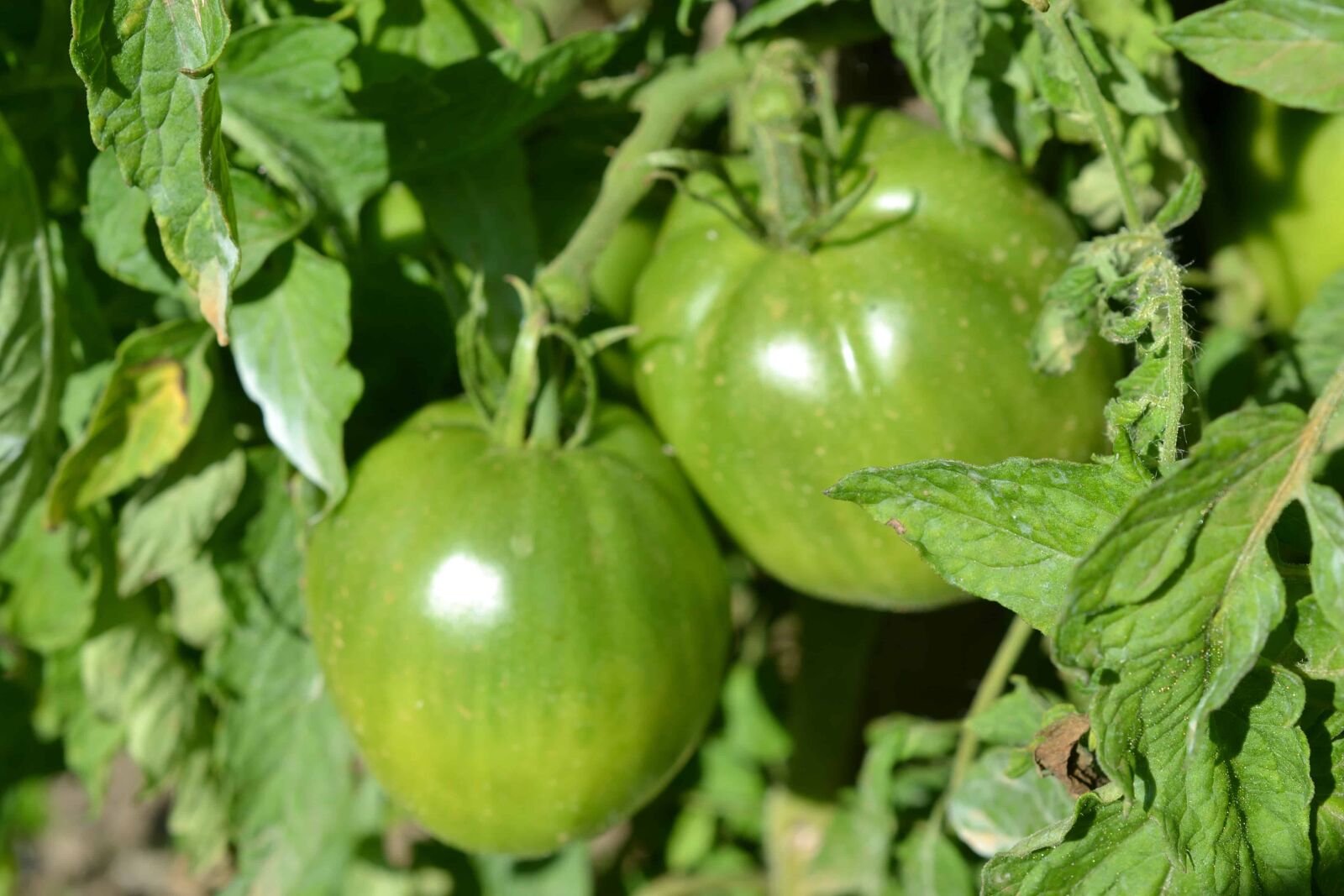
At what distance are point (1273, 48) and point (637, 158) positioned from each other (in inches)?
17.0

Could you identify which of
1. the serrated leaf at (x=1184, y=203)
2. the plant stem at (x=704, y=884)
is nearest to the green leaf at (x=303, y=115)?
the serrated leaf at (x=1184, y=203)

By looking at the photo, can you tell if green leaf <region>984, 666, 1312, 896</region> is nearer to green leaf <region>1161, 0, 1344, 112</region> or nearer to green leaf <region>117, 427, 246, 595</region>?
green leaf <region>1161, 0, 1344, 112</region>

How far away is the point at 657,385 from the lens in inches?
36.0

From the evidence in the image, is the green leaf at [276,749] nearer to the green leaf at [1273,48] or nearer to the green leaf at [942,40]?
the green leaf at [942,40]

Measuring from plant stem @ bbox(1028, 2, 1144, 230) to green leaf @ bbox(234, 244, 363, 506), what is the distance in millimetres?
476

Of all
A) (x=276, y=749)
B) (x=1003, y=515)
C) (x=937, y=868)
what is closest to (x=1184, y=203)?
(x=1003, y=515)

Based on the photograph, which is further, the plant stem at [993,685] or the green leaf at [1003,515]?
the plant stem at [993,685]

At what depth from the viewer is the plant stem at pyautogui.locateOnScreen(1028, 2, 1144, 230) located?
64 centimetres

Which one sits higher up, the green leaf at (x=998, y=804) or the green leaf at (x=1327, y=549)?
the green leaf at (x=1327, y=549)

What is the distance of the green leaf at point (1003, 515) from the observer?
0.59 metres

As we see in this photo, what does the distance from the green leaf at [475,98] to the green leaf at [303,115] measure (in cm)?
2

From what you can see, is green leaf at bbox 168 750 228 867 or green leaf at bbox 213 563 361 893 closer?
green leaf at bbox 213 563 361 893

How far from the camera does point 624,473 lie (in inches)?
33.8

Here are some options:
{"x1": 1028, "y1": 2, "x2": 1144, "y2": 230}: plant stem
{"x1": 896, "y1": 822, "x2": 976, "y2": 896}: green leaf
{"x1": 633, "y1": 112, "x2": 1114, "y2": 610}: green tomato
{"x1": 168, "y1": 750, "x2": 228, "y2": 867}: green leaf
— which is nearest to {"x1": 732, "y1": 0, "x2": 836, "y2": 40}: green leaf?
{"x1": 633, "y1": 112, "x2": 1114, "y2": 610}: green tomato
